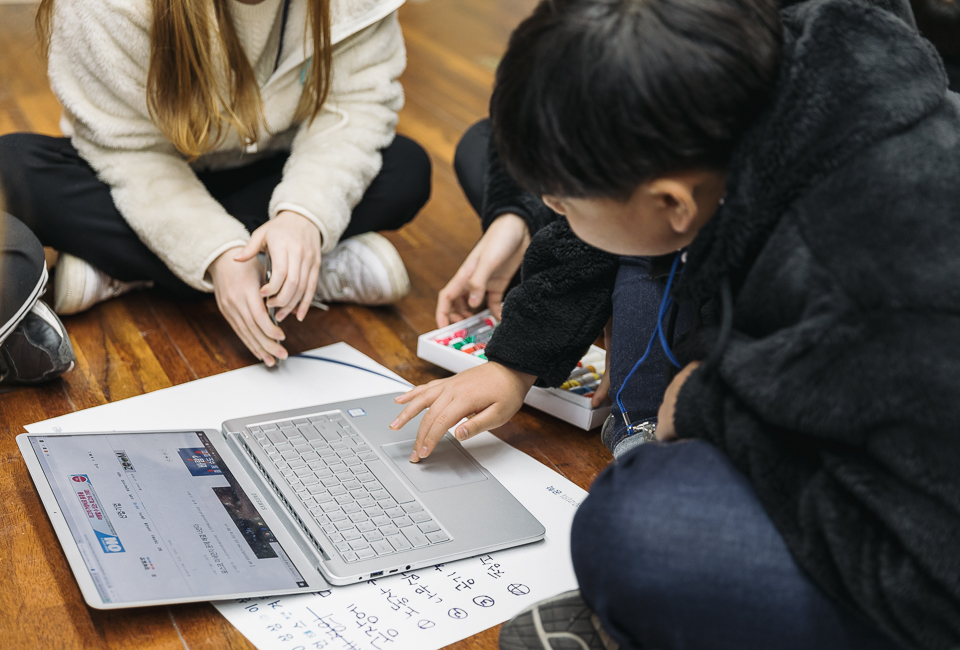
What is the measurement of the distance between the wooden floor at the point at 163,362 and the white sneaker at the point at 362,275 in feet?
0.07

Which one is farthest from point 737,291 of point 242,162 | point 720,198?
point 242,162

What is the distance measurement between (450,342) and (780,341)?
1.91ft

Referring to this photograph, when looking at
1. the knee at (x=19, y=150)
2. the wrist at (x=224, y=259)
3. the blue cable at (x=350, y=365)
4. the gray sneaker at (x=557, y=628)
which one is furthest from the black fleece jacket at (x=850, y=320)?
the knee at (x=19, y=150)

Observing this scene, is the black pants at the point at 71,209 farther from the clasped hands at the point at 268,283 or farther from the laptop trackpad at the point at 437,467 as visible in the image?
the laptop trackpad at the point at 437,467

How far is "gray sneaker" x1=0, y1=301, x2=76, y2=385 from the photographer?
90 cm

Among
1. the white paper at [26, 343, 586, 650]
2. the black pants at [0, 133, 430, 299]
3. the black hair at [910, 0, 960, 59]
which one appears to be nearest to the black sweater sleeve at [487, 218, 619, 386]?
the white paper at [26, 343, 586, 650]

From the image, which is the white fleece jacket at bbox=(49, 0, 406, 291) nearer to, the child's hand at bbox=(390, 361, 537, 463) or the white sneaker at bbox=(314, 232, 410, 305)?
the white sneaker at bbox=(314, 232, 410, 305)

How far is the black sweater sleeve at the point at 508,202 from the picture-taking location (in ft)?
3.44

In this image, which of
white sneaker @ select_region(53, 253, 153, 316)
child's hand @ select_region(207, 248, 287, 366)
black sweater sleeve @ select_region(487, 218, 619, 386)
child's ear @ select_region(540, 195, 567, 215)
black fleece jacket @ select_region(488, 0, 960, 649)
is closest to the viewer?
black fleece jacket @ select_region(488, 0, 960, 649)

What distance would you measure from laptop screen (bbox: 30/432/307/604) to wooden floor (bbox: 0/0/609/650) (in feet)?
0.13

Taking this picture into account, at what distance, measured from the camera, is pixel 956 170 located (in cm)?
50

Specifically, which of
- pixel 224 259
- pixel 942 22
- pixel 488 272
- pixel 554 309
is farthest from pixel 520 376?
pixel 942 22

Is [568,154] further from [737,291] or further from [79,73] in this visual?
[79,73]

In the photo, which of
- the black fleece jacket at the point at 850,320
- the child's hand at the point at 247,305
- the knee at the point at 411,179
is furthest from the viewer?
the knee at the point at 411,179
